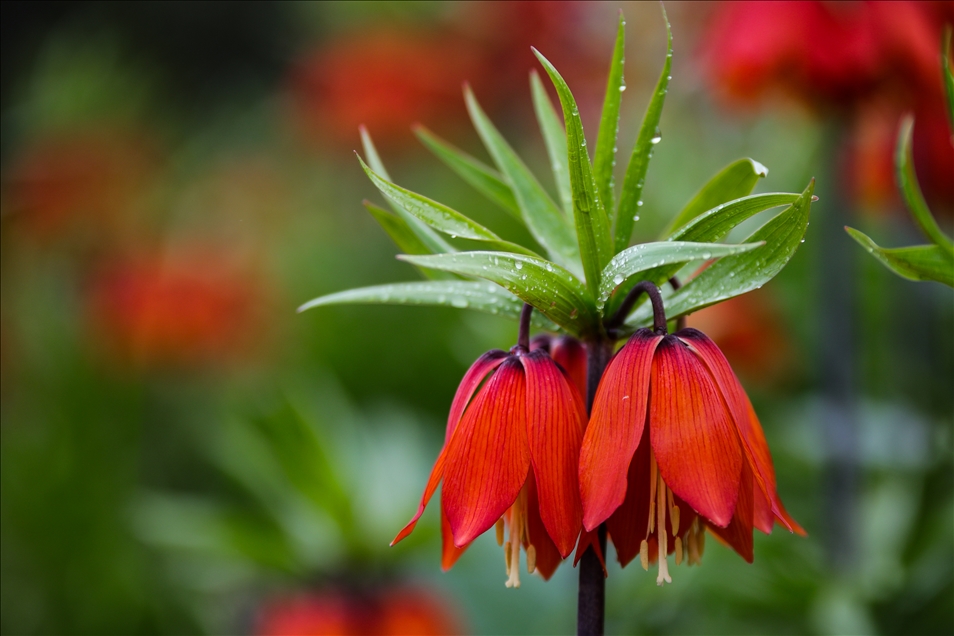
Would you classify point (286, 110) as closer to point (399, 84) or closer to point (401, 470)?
point (399, 84)

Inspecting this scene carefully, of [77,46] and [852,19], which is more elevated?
[77,46]

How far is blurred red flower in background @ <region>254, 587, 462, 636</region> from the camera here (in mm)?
1081

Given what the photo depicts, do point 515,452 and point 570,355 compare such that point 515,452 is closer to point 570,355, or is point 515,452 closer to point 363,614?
point 570,355

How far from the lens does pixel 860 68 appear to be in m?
1.09

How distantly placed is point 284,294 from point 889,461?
1.59m

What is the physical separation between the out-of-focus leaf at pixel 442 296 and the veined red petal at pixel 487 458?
47 mm

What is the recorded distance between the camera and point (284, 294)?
239 centimetres

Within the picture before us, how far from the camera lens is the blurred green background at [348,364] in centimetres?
114

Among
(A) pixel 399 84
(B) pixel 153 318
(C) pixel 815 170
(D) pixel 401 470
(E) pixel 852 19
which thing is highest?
(A) pixel 399 84

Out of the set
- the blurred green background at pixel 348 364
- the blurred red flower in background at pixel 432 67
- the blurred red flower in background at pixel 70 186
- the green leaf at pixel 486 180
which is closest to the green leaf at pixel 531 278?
the green leaf at pixel 486 180

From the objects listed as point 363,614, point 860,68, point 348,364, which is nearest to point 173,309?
point 348,364

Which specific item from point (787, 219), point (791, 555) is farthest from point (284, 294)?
point (787, 219)

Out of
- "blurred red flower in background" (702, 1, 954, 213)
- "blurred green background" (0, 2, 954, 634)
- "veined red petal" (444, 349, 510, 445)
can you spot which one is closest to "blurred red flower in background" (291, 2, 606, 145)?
"blurred green background" (0, 2, 954, 634)

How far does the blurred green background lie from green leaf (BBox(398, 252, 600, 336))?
28.7 inches
